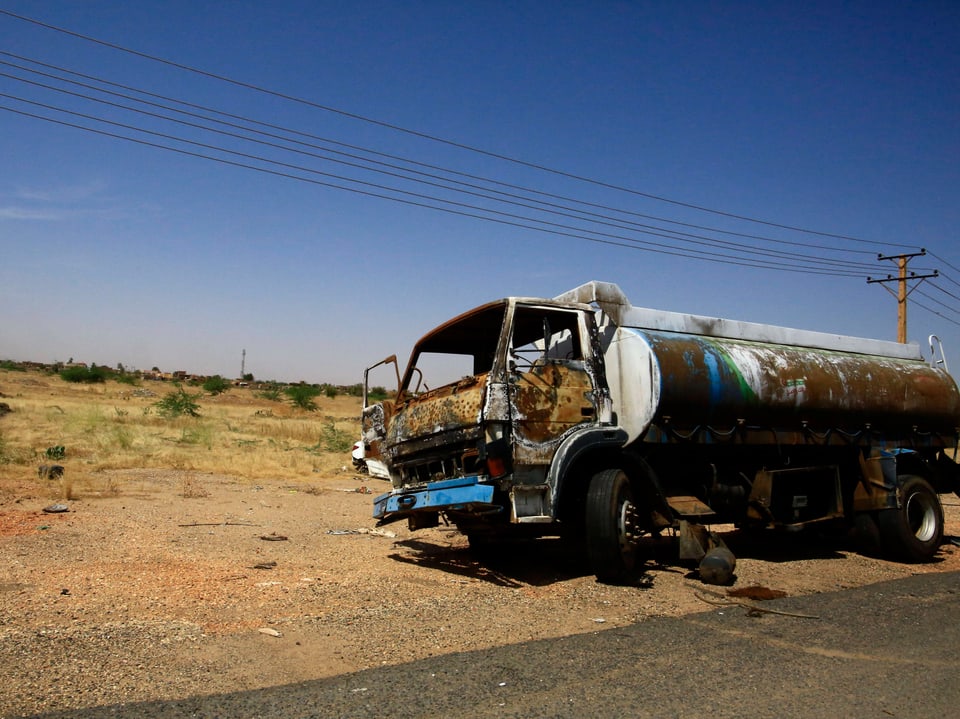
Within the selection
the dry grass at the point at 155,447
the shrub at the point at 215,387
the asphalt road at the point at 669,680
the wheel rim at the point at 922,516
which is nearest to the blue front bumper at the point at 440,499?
the asphalt road at the point at 669,680

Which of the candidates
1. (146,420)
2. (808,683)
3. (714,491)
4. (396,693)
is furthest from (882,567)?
(146,420)

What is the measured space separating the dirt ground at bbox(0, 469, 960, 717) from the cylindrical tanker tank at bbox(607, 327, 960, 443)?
5.79 feet

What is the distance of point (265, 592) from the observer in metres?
6.62

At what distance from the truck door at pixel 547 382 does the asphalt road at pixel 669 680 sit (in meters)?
1.98

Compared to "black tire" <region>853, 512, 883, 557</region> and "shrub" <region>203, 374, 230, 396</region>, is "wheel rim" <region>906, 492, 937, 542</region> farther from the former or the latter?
"shrub" <region>203, 374, 230, 396</region>

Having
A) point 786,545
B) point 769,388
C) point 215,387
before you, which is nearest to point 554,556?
point 769,388

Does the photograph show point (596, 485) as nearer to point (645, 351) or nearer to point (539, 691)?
point (645, 351)

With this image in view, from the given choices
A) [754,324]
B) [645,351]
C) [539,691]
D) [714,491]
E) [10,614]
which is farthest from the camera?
[754,324]

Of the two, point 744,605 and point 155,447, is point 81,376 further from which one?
point 744,605

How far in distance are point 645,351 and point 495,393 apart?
6.68 feet

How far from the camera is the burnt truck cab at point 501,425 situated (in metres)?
7.07

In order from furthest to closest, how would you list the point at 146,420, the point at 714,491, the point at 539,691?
the point at 146,420
the point at 714,491
the point at 539,691

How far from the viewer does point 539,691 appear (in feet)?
14.4

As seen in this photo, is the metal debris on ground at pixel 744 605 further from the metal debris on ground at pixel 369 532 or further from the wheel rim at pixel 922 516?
the wheel rim at pixel 922 516
